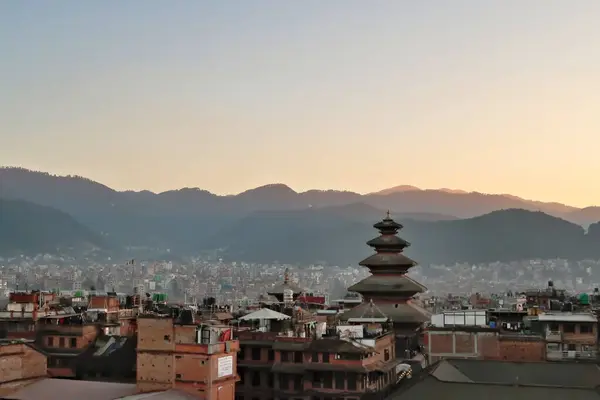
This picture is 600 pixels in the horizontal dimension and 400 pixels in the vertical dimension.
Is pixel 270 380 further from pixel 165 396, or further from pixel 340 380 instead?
pixel 165 396

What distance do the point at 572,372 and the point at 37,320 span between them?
41.1 m

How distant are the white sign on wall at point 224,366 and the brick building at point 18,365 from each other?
1250 cm

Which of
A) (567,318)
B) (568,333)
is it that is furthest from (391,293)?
(568,333)

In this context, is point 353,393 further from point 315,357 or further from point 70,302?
point 70,302

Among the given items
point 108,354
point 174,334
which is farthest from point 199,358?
point 108,354

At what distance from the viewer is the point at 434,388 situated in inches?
1642

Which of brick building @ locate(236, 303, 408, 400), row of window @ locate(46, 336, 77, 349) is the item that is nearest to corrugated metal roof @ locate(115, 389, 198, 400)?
brick building @ locate(236, 303, 408, 400)

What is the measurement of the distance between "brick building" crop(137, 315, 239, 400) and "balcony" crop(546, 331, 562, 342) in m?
23.9

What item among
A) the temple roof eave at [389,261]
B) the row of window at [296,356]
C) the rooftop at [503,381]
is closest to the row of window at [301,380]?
the row of window at [296,356]

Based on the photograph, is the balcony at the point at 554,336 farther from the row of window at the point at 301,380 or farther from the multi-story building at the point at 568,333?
the row of window at the point at 301,380

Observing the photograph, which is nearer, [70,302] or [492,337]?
[492,337]

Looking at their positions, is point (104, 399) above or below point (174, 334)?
below

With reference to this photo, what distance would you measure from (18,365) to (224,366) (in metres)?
12.8

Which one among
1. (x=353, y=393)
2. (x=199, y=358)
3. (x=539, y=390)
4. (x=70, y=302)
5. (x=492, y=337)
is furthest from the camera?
(x=70, y=302)
